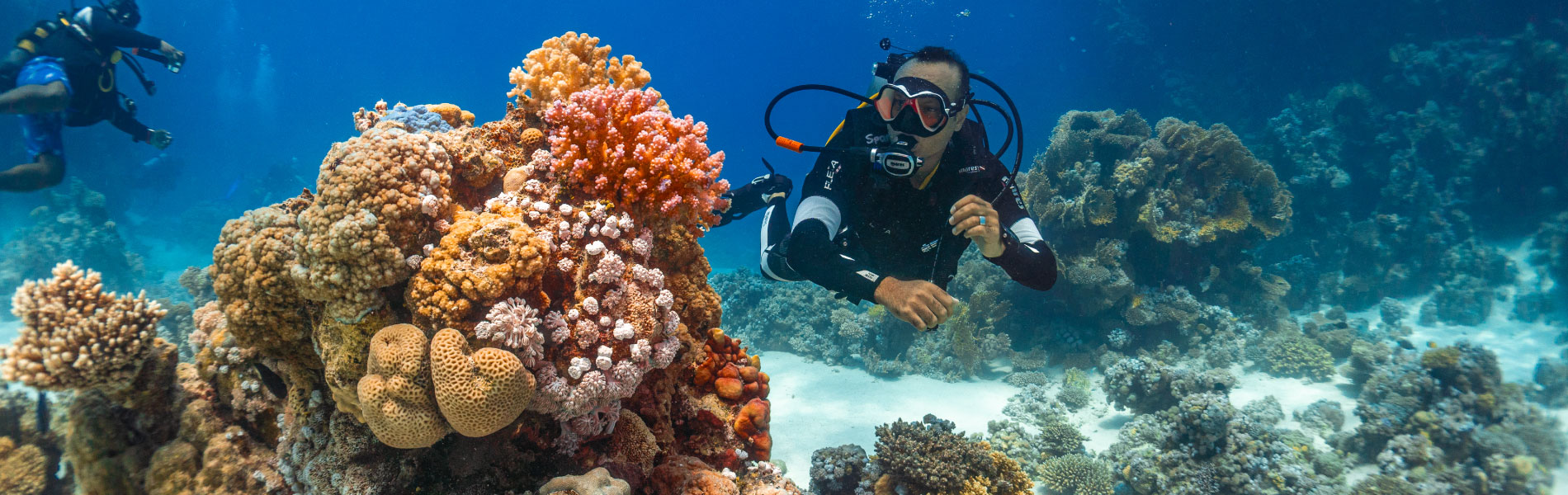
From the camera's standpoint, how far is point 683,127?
10.3 ft

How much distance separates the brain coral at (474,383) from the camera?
6.98 feet

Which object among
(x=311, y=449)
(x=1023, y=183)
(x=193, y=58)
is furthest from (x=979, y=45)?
(x=193, y=58)

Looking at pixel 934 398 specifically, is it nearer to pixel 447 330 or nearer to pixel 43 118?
pixel 447 330

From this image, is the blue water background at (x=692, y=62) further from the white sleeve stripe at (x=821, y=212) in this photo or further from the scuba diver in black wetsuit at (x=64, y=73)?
the white sleeve stripe at (x=821, y=212)

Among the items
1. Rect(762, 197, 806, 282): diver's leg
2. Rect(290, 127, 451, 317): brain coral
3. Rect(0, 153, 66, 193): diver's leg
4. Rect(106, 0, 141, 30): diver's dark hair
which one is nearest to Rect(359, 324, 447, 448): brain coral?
Rect(290, 127, 451, 317): brain coral

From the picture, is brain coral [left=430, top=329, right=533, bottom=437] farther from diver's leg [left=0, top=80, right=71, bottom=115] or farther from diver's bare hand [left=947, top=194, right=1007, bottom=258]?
diver's leg [left=0, top=80, right=71, bottom=115]

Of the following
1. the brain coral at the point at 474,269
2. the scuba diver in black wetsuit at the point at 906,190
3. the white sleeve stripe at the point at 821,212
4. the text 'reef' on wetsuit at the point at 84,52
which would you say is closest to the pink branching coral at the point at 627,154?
Answer: the brain coral at the point at 474,269

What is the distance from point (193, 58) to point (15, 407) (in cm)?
7003

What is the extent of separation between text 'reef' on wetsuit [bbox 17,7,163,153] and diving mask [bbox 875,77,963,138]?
32.5ft

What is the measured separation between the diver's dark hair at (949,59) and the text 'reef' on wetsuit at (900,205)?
0.35 m

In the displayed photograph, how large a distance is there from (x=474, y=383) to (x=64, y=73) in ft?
35.2

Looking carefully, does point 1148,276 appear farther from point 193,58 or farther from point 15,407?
point 193,58

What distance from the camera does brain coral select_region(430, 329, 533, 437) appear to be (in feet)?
6.98

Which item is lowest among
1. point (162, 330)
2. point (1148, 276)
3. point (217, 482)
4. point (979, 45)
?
point (217, 482)
